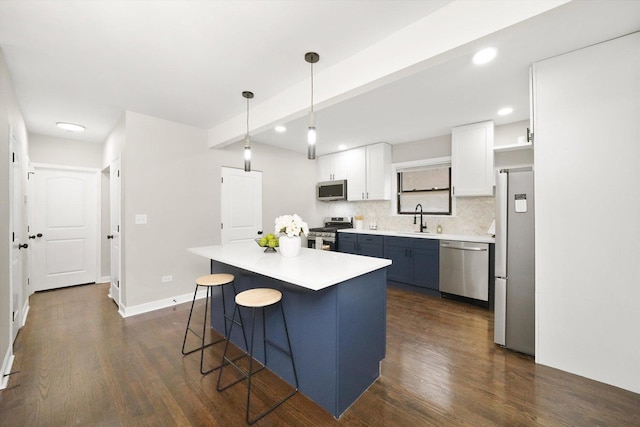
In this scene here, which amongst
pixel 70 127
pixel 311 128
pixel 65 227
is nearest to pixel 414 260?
pixel 311 128

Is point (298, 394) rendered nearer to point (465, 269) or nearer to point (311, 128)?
point (311, 128)

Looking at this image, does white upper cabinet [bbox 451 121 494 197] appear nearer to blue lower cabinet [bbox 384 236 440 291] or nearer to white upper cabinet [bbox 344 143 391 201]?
blue lower cabinet [bbox 384 236 440 291]

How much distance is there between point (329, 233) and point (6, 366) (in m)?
4.24

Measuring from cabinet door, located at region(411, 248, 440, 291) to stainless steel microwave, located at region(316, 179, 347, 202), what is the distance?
187 cm

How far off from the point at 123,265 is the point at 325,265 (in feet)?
9.87

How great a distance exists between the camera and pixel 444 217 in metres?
4.40

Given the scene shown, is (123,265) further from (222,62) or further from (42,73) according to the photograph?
(222,62)

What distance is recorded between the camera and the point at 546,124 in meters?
A: 2.14

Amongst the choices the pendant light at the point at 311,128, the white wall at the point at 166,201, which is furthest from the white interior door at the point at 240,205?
the pendant light at the point at 311,128

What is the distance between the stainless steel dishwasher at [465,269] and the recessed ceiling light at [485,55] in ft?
7.55

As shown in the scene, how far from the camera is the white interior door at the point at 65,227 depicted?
4262mm

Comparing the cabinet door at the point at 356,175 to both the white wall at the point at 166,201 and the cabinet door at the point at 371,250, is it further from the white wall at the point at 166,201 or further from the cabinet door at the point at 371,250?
the white wall at the point at 166,201

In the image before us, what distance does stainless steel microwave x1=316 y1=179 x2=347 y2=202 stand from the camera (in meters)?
5.34

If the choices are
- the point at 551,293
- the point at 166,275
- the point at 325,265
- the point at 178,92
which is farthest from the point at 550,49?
the point at 166,275
